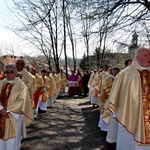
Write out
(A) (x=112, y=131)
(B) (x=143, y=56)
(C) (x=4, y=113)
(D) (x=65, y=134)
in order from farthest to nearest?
(D) (x=65, y=134) → (A) (x=112, y=131) → (C) (x=4, y=113) → (B) (x=143, y=56)

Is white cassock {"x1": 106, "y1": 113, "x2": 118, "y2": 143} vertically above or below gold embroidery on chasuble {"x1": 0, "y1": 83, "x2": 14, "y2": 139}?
below

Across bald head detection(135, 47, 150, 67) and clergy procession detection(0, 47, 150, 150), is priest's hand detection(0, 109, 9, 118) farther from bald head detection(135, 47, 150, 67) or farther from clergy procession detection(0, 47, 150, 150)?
bald head detection(135, 47, 150, 67)

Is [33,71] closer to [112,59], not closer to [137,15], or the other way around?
[137,15]

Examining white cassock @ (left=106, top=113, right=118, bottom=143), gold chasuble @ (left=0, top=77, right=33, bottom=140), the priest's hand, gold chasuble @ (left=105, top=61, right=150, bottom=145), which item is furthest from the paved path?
gold chasuble @ (left=105, top=61, right=150, bottom=145)

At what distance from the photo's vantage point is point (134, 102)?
4516 millimetres

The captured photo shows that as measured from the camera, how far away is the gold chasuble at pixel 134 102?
4402 millimetres

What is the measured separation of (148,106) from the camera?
450cm

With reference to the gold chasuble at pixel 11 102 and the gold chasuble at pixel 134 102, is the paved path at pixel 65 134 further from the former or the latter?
the gold chasuble at pixel 134 102

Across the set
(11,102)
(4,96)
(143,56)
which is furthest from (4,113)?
(143,56)

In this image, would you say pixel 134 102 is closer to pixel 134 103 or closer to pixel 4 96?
pixel 134 103

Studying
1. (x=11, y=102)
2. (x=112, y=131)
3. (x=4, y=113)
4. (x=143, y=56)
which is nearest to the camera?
(x=143, y=56)

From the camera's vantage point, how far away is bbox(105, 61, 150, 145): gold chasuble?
173 inches

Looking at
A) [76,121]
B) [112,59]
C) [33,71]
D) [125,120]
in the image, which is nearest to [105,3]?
[33,71]

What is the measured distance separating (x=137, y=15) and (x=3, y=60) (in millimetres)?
19317
